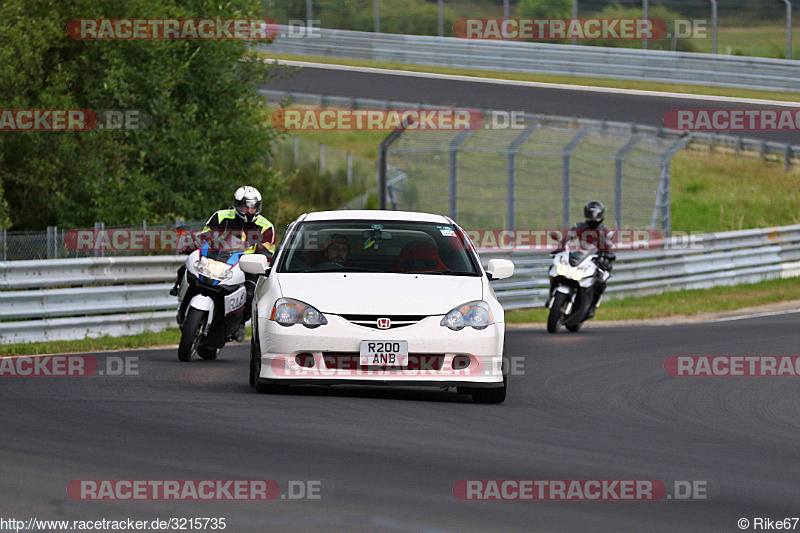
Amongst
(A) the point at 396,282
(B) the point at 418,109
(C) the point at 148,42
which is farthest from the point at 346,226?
(B) the point at 418,109

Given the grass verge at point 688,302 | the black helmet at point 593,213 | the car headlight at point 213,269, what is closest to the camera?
the car headlight at point 213,269

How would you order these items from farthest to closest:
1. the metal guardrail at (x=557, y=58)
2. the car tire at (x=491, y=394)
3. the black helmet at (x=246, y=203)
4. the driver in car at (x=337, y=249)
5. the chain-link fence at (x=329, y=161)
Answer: the metal guardrail at (x=557, y=58)
the chain-link fence at (x=329, y=161)
the black helmet at (x=246, y=203)
the driver in car at (x=337, y=249)
the car tire at (x=491, y=394)

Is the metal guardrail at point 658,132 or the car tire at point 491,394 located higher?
the metal guardrail at point 658,132

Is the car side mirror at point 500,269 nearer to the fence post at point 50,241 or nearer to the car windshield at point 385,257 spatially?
the car windshield at point 385,257

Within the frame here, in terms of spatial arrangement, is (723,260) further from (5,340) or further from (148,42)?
(5,340)

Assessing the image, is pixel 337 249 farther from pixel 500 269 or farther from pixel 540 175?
pixel 540 175

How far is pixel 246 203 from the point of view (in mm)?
13125

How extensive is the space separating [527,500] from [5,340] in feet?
30.3

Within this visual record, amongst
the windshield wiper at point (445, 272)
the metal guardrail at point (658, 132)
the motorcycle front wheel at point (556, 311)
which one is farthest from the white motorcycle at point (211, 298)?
the metal guardrail at point (658, 132)

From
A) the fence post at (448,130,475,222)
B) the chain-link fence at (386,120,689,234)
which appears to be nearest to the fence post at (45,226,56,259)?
the chain-link fence at (386,120,689,234)

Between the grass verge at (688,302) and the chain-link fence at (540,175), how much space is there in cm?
174

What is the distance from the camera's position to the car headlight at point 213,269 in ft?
42.3

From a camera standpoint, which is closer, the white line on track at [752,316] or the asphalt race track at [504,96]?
the white line on track at [752,316]

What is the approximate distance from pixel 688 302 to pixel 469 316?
46.5 feet
